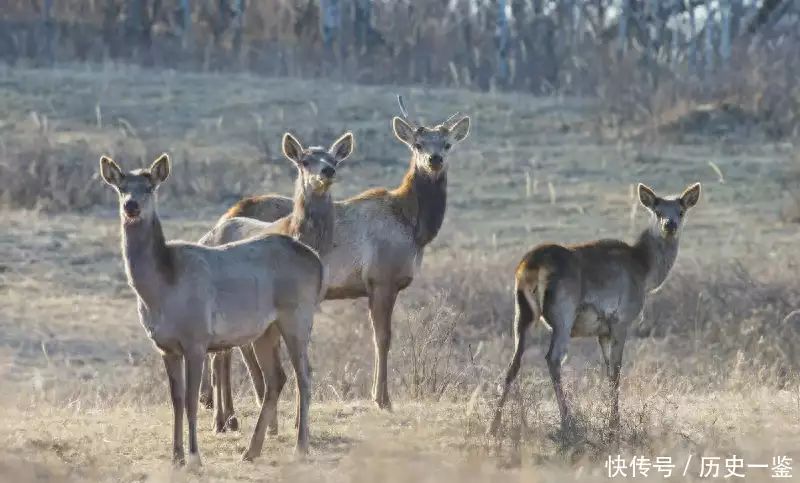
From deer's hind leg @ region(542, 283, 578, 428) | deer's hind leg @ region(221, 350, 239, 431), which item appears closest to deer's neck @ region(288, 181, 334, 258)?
deer's hind leg @ region(221, 350, 239, 431)

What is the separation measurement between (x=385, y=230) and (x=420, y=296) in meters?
6.47

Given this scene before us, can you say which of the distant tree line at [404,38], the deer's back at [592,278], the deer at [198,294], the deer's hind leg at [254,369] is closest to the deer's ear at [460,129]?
the deer's back at [592,278]

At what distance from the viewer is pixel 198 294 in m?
10.7

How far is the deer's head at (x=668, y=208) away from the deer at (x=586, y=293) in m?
0.01

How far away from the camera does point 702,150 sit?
31172 millimetres

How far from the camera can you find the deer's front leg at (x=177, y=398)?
1075 centimetres

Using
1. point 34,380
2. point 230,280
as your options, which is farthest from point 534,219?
point 230,280

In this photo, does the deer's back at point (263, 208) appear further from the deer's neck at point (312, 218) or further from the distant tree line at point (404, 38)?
the distant tree line at point (404, 38)

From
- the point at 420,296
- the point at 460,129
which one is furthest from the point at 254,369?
the point at 420,296

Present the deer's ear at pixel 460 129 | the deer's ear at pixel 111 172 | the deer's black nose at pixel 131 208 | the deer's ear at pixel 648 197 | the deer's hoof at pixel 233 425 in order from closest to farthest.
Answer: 1. the deer's black nose at pixel 131 208
2. the deer's ear at pixel 111 172
3. the deer's hoof at pixel 233 425
4. the deer's ear at pixel 648 197
5. the deer's ear at pixel 460 129

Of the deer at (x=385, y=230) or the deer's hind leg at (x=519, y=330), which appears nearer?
the deer's hind leg at (x=519, y=330)

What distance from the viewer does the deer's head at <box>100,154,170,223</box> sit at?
10.6 m

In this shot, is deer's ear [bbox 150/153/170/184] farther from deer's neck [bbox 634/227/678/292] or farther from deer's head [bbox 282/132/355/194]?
deer's neck [bbox 634/227/678/292]

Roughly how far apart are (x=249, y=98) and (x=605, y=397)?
75.2 feet
